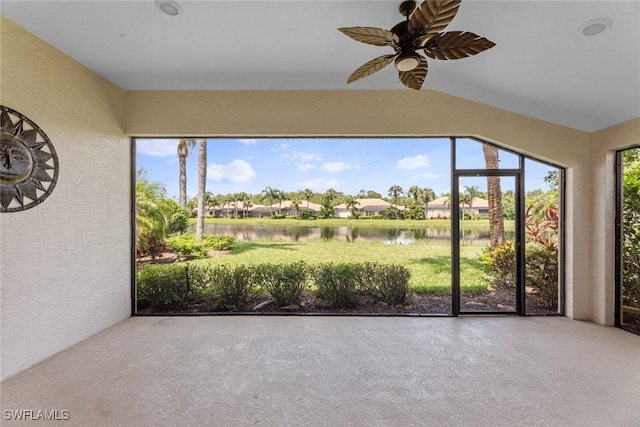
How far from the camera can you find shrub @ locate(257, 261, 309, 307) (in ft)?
12.8

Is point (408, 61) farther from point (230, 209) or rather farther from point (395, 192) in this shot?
point (230, 209)

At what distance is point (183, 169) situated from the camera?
434 cm

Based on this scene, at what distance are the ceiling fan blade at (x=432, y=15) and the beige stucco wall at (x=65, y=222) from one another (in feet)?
11.4

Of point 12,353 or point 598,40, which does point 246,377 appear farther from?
point 598,40

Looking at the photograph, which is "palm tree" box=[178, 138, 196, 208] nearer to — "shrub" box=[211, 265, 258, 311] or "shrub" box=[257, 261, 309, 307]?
"shrub" box=[211, 265, 258, 311]

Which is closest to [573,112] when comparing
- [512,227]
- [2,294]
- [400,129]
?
[512,227]

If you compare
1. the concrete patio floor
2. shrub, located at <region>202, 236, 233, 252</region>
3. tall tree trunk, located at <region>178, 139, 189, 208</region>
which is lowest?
the concrete patio floor

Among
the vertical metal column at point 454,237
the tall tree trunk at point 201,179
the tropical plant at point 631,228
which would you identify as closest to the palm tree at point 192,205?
the tall tree trunk at point 201,179

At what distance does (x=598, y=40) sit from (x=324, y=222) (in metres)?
3.56

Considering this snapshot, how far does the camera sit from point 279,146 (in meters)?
4.26

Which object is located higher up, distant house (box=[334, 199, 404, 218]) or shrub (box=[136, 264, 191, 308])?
distant house (box=[334, 199, 404, 218])

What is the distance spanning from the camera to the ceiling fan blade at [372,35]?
1.73 metres

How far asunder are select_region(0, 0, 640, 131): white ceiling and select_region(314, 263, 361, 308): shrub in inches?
102

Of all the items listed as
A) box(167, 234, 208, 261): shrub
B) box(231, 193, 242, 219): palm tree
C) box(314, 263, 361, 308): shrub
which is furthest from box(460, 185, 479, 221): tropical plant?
box(167, 234, 208, 261): shrub
